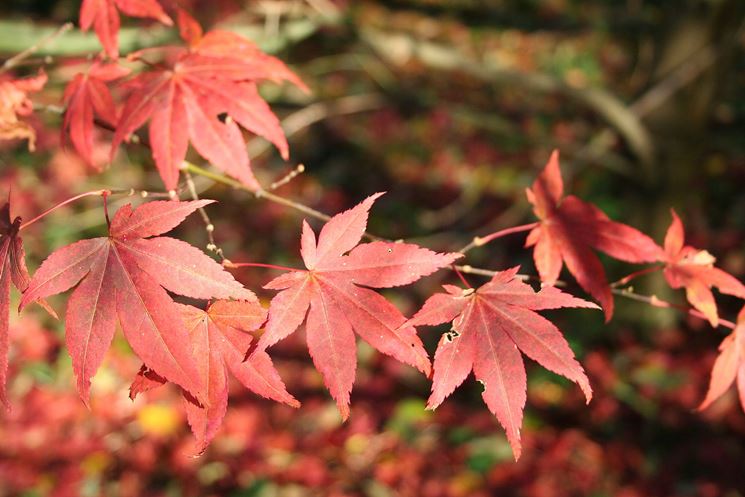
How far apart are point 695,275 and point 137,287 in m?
1.04

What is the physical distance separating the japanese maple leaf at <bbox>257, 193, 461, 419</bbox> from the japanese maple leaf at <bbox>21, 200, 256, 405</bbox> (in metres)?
0.09

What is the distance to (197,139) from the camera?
3.85 ft

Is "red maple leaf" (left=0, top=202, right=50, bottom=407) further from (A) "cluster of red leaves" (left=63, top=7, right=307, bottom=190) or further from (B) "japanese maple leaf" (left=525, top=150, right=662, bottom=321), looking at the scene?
(B) "japanese maple leaf" (left=525, top=150, right=662, bottom=321)

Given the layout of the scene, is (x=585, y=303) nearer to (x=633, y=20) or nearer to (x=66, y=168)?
(x=633, y=20)

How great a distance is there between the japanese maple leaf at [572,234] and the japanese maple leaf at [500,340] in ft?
0.72

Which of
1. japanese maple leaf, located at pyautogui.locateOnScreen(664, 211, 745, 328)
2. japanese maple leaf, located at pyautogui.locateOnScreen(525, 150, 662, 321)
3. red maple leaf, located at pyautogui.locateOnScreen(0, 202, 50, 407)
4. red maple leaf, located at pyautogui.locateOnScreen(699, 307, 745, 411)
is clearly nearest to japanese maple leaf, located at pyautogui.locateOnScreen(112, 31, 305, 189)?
red maple leaf, located at pyautogui.locateOnScreen(0, 202, 50, 407)

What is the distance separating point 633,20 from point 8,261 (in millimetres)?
3344

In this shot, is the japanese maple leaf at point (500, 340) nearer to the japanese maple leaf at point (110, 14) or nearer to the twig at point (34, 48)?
the japanese maple leaf at point (110, 14)

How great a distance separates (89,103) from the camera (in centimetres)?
136

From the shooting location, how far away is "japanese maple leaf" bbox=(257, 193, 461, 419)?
38.4 inches

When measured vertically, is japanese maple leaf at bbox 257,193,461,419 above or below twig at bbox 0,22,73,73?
below

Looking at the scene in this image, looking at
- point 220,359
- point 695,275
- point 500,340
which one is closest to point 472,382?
point 695,275

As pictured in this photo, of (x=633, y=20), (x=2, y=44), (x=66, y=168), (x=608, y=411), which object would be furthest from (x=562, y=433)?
(x=66, y=168)

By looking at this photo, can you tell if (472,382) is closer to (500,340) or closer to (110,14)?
(500,340)
